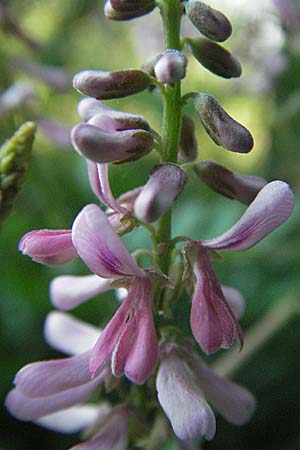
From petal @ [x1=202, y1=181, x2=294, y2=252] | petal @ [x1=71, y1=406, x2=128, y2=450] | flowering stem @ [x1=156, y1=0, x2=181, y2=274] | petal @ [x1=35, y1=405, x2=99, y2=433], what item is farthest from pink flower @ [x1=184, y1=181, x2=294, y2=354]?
petal @ [x1=35, y1=405, x2=99, y2=433]

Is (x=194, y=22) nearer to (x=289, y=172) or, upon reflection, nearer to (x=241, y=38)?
(x=289, y=172)

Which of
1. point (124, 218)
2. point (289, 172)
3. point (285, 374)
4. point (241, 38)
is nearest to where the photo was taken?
point (124, 218)

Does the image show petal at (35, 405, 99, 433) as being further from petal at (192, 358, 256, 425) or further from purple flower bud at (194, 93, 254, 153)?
purple flower bud at (194, 93, 254, 153)

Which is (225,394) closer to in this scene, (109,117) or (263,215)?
(263,215)

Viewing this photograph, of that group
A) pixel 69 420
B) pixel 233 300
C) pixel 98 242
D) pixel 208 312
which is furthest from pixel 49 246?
pixel 69 420

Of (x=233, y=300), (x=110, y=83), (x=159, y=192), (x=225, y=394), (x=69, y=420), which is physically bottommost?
(x=69, y=420)

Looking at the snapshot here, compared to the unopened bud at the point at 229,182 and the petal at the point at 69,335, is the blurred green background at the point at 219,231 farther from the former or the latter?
the unopened bud at the point at 229,182

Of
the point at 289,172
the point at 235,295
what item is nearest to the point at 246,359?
the point at 235,295
